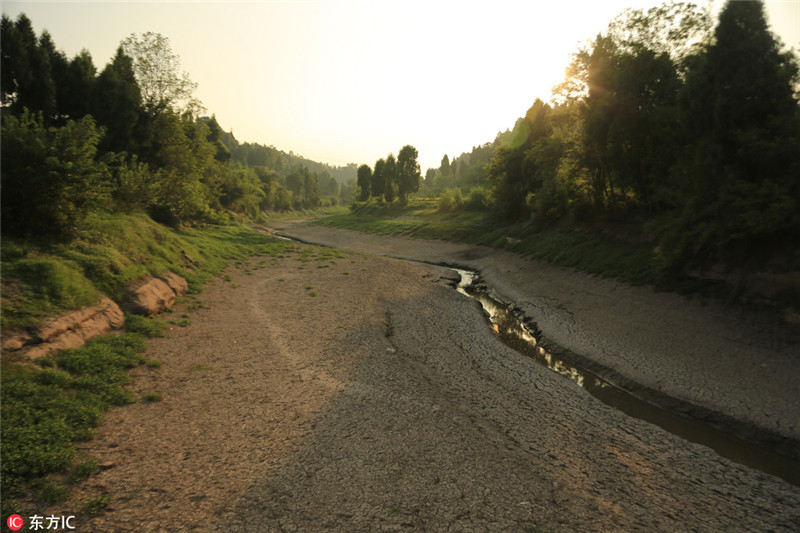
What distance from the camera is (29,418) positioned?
23.1ft

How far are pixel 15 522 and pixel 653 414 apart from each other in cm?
1580

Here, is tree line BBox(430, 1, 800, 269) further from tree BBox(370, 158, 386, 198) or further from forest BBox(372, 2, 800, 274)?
tree BBox(370, 158, 386, 198)

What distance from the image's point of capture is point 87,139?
13.0 m

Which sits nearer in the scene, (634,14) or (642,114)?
(642,114)

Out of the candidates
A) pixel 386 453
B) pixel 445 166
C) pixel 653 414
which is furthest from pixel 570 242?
pixel 445 166

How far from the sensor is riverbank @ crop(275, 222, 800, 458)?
34.5 feet

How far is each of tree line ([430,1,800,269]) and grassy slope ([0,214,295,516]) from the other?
23863 mm

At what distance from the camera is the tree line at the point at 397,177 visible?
86688 mm

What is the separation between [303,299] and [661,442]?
17380 millimetres

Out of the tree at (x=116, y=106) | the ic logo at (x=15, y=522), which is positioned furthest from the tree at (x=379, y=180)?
the ic logo at (x=15, y=522)

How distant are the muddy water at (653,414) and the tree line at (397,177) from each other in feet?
235

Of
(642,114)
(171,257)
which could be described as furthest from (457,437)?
(642,114)

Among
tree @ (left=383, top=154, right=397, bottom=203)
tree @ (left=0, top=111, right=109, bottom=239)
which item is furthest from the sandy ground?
tree @ (left=383, top=154, right=397, bottom=203)

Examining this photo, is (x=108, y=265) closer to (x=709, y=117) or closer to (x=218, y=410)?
(x=218, y=410)
